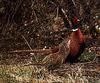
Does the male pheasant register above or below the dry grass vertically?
above

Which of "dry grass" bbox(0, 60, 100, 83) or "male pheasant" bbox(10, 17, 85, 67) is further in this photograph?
"male pheasant" bbox(10, 17, 85, 67)

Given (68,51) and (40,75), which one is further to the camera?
(68,51)

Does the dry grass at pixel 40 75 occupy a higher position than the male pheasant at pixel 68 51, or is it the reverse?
the male pheasant at pixel 68 51

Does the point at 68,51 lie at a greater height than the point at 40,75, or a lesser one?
greater

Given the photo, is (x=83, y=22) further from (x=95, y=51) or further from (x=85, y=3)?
(x=95, y=51)

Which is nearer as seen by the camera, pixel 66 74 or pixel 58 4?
pixel 66 74

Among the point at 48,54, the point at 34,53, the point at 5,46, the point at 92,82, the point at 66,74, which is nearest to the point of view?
the point at 92,82

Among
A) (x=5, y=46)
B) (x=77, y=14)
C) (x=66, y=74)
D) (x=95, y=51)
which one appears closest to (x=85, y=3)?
(x=77, y=14)

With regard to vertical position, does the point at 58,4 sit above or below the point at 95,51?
above

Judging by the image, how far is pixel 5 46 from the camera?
27.6 ft

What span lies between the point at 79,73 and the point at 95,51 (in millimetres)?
1736

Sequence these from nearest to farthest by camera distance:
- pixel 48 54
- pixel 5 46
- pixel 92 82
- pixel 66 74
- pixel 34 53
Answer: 1. pixel 92 82
2. pixel 66 74
3. pixel 48 54
4. pixel 34 53
5. pixel 5 46

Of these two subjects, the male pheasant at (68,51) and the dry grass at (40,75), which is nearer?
the dry grass at (40,75)

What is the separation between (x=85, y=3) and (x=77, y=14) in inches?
11.0
